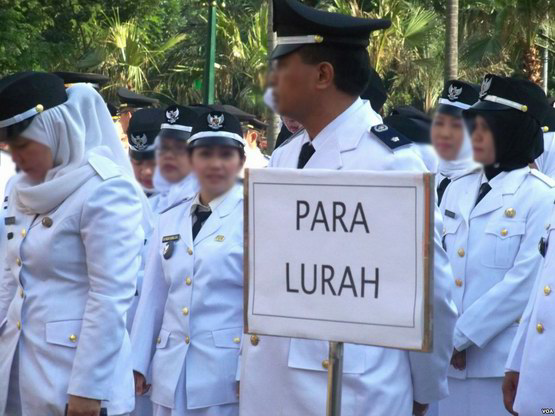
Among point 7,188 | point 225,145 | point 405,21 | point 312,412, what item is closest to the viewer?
point 312,412

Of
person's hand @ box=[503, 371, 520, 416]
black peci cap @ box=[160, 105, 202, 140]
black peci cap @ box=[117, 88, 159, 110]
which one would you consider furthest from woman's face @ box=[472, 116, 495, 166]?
black peci cap @ box=[117, 88, 159, 110]

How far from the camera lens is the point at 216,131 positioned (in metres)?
5.14

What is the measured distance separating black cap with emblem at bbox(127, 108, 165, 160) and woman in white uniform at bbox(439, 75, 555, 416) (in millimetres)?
2262

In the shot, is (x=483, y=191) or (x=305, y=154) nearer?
(x=305, y=154)

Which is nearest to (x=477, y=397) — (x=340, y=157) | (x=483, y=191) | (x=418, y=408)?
(x=483, y=191)

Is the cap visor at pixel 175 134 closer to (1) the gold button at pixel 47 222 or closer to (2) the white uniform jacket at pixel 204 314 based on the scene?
(2) the white uniform jacket at pixel 204 314

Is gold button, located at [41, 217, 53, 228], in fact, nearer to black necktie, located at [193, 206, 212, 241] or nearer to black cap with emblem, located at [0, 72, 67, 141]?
black cap with emblem, located at [0, 72, 67, 141]

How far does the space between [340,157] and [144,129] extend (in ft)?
13.1

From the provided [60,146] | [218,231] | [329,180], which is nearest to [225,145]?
[218,231]

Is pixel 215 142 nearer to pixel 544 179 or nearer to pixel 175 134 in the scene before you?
pixel 175 134

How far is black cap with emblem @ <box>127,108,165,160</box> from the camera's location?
6822mm

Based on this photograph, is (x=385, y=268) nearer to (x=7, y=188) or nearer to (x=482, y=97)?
(x=482, y=97)

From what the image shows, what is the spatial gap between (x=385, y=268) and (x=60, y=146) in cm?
171

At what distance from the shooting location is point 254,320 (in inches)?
116
